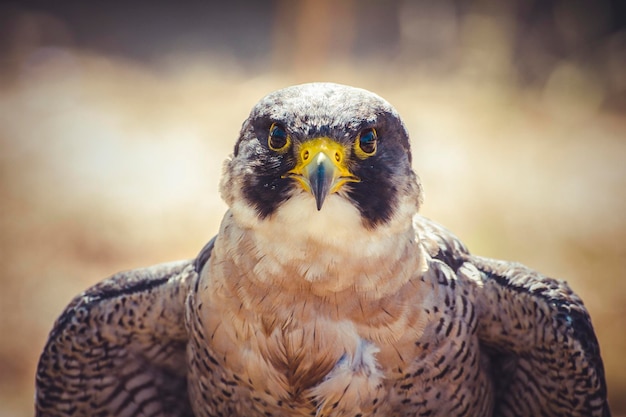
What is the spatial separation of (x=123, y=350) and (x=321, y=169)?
59.7 inches

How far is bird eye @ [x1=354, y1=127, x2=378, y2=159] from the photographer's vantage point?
91.9 inches

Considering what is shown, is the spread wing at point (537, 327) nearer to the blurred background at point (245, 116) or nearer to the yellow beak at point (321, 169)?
the yellow beak at point (321, 169)

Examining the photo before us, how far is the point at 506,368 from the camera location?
3.07 meters

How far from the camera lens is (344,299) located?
242 cm

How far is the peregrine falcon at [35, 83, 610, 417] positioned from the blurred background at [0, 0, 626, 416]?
3.05 metres

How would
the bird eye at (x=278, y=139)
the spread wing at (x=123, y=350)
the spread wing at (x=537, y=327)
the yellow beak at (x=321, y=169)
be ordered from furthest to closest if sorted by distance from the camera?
the spread wing at (x=123, y=350) → the spread wing at (x=537, y=327) → the bird eye at (x=278, y=139) → the yellow beak at (x=321, y=169)

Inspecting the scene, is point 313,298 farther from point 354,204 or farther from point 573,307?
point 573,307

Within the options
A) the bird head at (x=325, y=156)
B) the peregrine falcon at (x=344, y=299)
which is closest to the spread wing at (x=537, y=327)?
the peregrine falcon at (x=344, y=299)

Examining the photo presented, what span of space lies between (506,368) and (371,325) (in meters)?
0.95

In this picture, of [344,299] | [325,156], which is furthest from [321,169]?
[344,299]

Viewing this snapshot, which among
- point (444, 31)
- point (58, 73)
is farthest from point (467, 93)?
point (58, 73)

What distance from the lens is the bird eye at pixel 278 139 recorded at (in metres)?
2.31

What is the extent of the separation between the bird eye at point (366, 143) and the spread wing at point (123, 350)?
34.6 inches

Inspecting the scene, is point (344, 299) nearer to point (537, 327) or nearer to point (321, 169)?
point (321, 169)
